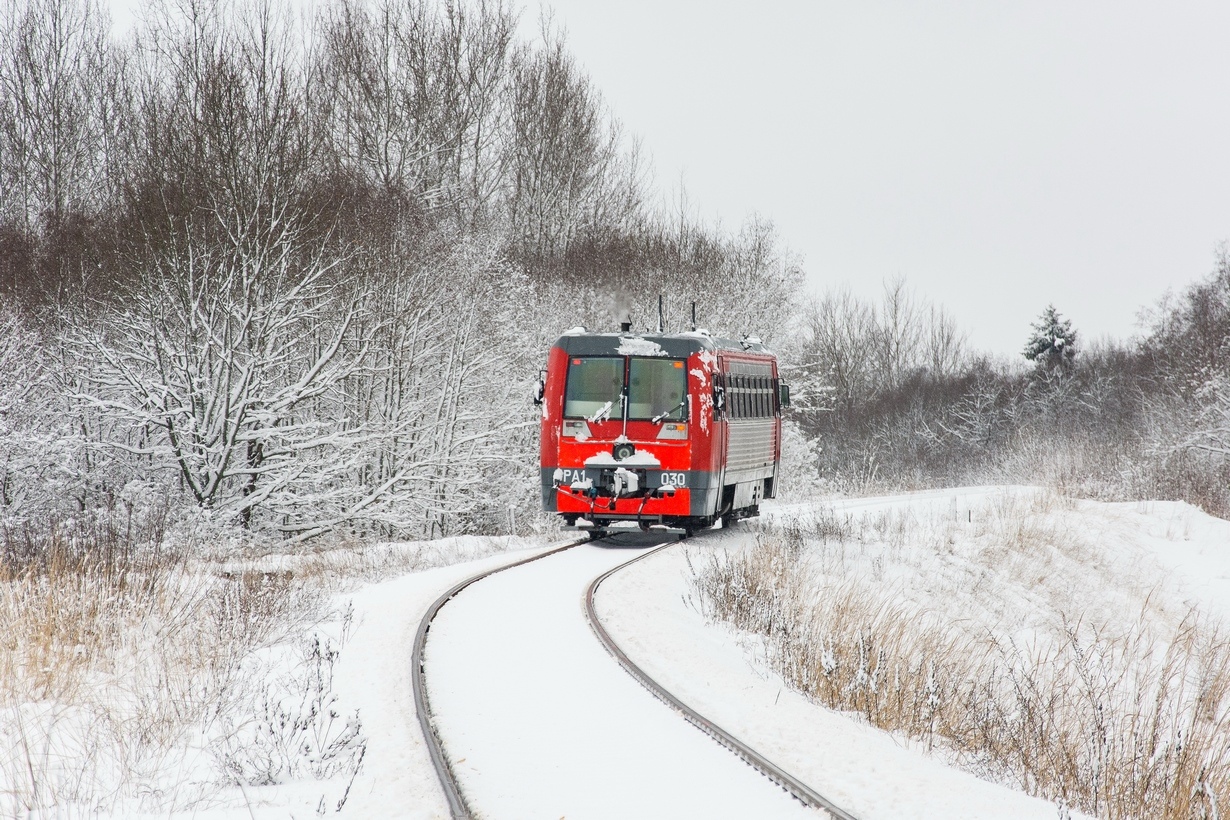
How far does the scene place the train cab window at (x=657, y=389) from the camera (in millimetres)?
16703

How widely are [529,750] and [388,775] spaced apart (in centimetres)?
87

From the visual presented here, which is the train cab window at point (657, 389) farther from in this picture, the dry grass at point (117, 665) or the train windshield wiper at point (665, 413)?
the dry grass at point (117, 665)

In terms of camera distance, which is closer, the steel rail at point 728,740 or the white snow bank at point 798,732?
the steel rail at point 728,740

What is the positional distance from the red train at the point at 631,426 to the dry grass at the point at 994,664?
1.72 m

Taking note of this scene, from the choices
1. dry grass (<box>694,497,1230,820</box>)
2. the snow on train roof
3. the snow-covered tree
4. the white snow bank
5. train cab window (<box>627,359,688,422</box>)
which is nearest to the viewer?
the white snow bank

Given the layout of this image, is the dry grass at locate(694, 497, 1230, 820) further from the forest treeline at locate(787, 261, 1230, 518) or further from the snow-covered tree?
the snow-covered tree

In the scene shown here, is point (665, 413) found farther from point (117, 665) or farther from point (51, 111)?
point (51, 111)

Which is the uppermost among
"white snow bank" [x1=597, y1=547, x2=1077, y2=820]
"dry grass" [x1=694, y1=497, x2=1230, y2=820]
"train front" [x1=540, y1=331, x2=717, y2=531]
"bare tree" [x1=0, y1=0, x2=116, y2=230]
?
"bare tree" [x1=0, y1=0, x2=116, y2=230]

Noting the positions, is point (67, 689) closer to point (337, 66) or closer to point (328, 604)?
point (328, 604)

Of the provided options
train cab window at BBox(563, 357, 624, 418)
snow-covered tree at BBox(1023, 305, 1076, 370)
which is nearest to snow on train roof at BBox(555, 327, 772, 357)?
train cab window at BBox(563, 357, 624, 418)

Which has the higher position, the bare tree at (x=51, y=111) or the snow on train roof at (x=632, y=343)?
the bare tree at (x=51, y=111)

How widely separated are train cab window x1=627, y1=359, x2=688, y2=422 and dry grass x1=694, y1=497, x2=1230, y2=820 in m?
2.57

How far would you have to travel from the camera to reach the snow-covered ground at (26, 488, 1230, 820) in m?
5.30

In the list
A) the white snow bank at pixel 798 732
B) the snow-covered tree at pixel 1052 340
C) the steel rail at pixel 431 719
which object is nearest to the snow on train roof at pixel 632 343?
the steel rail at pixel 431 719
